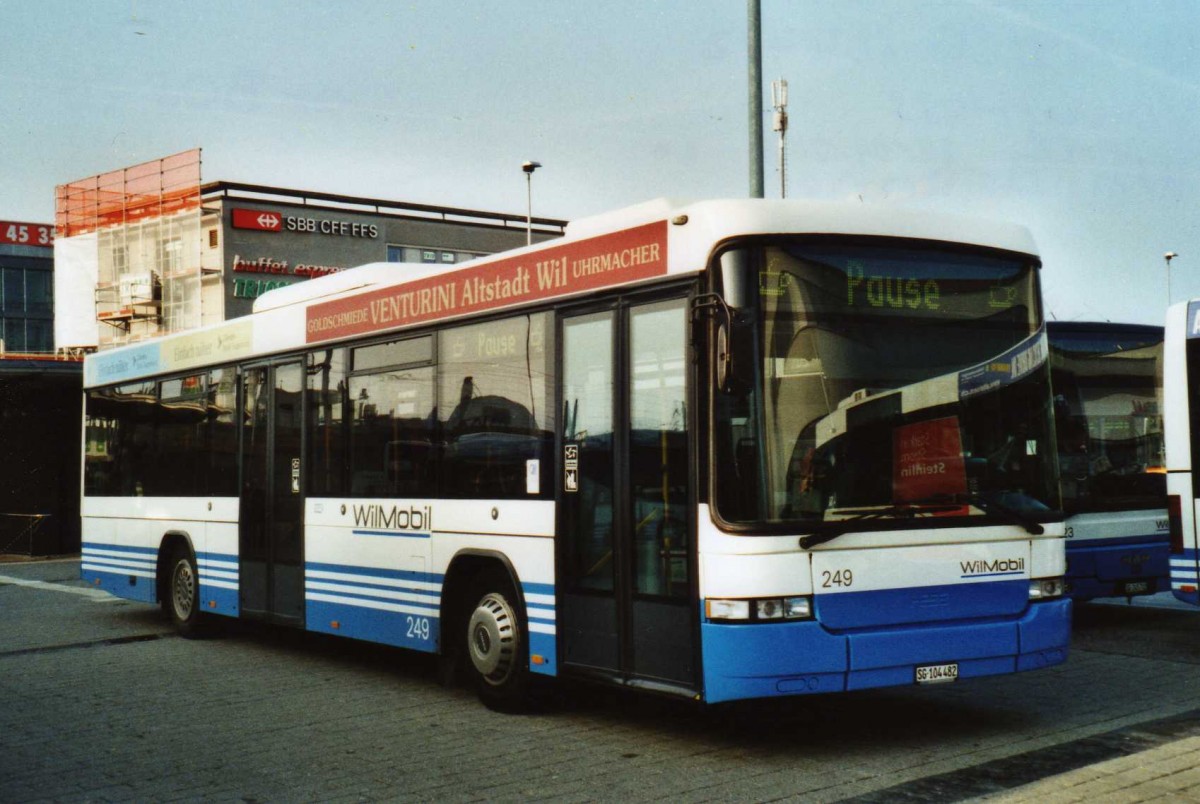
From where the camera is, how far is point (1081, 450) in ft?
45.0

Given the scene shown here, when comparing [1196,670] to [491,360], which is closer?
[491,360]

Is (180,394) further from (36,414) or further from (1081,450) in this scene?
(36,414)

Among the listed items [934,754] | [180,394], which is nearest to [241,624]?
[180,394]

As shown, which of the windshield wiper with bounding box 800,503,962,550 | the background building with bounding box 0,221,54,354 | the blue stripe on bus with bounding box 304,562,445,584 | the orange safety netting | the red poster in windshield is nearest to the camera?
the windshield wiper with bounding box 800,503,962,550

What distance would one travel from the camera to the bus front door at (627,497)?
7.68 metres

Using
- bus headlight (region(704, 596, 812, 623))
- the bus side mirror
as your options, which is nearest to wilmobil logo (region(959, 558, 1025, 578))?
bus headlight (region(704, 596, 812, 623))

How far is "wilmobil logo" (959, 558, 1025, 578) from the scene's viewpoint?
7.78m

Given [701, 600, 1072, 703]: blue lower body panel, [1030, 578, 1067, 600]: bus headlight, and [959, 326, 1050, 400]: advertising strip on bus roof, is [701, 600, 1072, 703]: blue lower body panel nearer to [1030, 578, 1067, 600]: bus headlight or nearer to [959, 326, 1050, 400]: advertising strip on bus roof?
[1030, 578, 1067, 600]: bus headlight

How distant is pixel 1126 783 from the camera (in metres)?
6.73

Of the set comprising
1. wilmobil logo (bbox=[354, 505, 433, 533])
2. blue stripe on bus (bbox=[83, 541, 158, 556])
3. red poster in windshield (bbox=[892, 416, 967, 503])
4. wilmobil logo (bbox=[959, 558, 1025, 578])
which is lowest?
blue stripe on bus (bbox=[83, 541, 158, 556])

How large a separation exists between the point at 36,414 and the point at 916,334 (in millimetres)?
28936

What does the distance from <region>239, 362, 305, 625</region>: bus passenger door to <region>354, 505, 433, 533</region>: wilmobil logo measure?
1.10 m

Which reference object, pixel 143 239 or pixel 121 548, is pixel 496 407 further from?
pixel 143 239

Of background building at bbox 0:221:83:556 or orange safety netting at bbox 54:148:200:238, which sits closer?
background building at bbox 0:221:83:556
